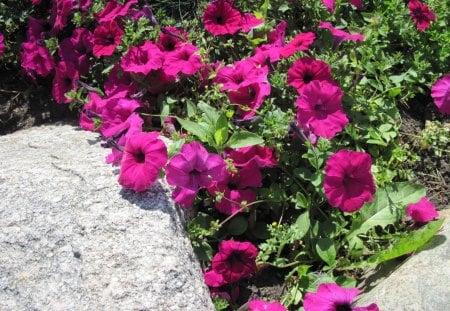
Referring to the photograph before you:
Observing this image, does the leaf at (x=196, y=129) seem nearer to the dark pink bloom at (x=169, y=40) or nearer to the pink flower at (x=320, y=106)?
the pink flower at (x=320, y=106)

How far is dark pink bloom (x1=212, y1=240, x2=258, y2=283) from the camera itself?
83.0 inches

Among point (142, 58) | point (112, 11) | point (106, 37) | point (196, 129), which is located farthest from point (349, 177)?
point (112, 11)

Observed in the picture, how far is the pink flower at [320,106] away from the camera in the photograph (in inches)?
86.9

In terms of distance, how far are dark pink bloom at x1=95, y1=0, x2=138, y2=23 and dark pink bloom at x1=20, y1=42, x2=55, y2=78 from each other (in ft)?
1.20

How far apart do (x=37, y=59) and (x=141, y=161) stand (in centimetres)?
126

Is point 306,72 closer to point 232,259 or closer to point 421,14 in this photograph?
point 232,259

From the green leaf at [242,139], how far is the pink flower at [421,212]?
2.25 ft

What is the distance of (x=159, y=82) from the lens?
2.68 m

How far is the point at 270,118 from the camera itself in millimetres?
2334

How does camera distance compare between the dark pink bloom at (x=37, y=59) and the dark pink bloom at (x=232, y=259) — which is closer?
the dark pink bloom at (x=232, y=259)

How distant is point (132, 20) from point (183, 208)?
1.12m

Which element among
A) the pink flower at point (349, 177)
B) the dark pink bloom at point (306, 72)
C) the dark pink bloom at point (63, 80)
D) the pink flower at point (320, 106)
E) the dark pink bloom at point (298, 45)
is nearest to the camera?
the pink flower at point (349, 177)

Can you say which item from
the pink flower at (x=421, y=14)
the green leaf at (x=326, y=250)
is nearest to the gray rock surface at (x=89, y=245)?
the green leaf at (x=326, y=250)

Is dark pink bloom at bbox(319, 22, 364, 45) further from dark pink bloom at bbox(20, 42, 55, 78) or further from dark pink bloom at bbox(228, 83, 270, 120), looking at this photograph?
dark pink bloom at bbox(20, 42, 55, 78)
